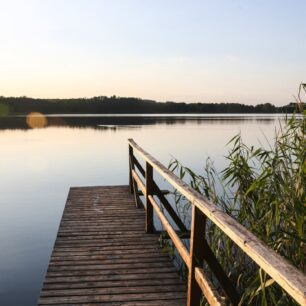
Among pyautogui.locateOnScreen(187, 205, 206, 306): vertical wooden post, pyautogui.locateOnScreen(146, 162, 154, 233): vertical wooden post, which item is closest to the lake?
pyautogui.locateOnScreen(187, 205, 206, 306): vertical wooden post

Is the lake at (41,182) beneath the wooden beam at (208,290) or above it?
beneath

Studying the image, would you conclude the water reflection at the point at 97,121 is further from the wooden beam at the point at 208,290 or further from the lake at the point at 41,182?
the wooden beam at the point at 208,290

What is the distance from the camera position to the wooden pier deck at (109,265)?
384cm

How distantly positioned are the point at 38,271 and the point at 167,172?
486 centimetres

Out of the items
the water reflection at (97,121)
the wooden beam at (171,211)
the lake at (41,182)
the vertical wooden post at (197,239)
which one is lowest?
the lake at (41,182)

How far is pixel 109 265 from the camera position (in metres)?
4.68

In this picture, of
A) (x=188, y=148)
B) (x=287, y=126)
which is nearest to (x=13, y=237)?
(x=287, y=126)

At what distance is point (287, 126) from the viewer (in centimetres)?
483

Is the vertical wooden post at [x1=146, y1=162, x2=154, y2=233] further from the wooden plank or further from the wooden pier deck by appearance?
the wooden pier deck

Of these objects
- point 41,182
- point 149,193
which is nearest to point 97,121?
point 41,182

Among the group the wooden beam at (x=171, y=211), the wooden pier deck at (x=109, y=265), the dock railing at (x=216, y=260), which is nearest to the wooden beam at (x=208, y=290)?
the dock railing at (x=216, y=260)

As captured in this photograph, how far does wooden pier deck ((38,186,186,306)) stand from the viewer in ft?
12.6

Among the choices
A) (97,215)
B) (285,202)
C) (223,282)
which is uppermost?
(285,202)

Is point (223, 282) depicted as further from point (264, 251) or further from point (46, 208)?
point (46, 208)
